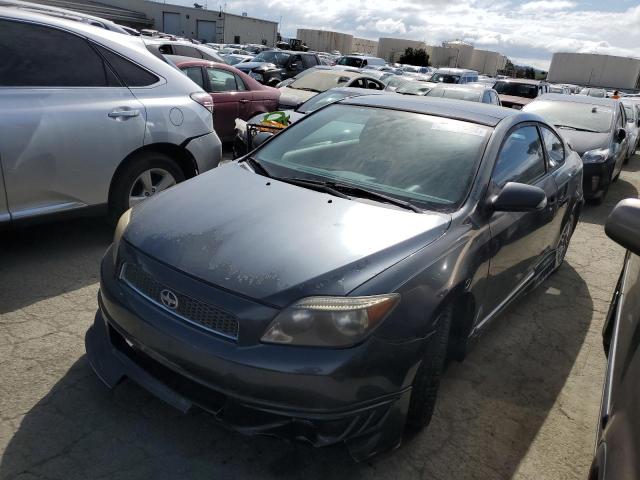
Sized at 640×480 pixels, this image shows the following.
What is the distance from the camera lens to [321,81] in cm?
992

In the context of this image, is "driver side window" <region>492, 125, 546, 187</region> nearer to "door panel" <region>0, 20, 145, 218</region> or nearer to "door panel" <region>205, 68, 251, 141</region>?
"door panel" <region>0, 20, 145, 218</region>

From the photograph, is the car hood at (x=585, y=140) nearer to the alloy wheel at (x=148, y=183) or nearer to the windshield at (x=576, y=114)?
the windshield at (x=576, y=114)

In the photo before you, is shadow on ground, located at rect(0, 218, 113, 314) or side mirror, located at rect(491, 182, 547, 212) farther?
shadow on ground, located at rect(0, 218, 113, 314)

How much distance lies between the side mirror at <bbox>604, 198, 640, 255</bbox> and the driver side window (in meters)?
0.95

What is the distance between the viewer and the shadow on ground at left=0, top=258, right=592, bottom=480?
7.07 ft

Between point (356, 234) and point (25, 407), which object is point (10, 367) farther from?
point (356, 234)

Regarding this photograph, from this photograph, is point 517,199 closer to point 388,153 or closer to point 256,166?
point 388,153

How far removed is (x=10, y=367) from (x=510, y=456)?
258 cm

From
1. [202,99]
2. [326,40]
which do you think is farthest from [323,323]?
[326,40]

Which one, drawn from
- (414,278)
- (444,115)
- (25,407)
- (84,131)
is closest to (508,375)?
(414,278)

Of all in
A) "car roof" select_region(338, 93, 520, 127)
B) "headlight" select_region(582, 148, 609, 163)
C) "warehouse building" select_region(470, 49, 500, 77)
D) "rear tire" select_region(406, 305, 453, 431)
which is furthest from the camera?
"warehouse building" select_region(470, 49, 500, 77)

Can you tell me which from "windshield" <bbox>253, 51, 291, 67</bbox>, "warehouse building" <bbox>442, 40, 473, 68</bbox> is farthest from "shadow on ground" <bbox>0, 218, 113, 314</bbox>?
"warehouse building" <bbox>442, 40, 473, 68</bbox>

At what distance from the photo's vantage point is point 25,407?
2.41m

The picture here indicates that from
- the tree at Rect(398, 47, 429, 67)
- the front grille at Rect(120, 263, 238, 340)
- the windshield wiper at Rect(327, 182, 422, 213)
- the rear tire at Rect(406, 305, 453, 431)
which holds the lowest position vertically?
the rear tire at Rect(406, 305, 453, 431)
